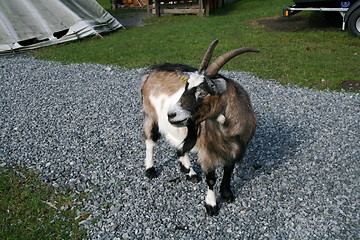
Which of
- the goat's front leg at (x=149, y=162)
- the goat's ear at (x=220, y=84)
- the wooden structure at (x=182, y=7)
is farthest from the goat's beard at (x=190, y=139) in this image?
the wooden structure at (x=182, y=7)

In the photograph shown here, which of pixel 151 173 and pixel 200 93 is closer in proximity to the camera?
pixel 200 93

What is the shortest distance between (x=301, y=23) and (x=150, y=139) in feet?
43.0

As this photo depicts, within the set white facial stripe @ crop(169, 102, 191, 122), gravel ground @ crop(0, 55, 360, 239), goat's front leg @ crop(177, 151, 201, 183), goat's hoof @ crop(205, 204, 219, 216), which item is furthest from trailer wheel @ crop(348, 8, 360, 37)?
white facial stripe @ crop(169, 102, 191, 122)

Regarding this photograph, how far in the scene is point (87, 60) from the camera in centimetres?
1248

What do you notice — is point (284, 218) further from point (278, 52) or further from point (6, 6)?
point (6, 6)

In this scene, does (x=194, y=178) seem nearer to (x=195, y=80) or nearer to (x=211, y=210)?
(x=211, y=210)

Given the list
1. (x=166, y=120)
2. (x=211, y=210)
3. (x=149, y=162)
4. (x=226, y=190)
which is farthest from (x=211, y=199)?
(x=149, y=162)

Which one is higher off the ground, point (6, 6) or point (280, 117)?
point (6, 6)

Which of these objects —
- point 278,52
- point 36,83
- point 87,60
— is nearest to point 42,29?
point 87,60

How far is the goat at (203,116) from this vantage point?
153 inches

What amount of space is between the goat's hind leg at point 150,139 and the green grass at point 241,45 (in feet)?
16.7

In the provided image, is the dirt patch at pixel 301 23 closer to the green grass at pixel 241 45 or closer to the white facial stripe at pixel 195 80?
the green grass at pixel 241 45

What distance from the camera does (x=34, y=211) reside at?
467 centimetres

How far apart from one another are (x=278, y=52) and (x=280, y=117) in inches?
217
